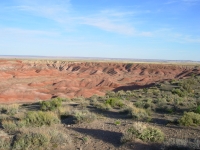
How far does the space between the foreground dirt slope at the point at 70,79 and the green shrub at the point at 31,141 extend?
26.4 metres

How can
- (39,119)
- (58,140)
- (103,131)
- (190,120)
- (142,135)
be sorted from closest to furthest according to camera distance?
(58,140) < (142,135) < (103,131) < (190,120) < (39,119)

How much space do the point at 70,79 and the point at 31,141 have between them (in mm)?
51053

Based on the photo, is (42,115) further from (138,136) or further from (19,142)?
(138,136)

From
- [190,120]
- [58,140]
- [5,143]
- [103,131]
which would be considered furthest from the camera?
[190,120]

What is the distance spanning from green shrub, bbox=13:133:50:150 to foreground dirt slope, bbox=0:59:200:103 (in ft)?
86.6

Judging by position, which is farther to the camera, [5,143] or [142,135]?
[142,135]

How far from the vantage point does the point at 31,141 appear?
7.67m

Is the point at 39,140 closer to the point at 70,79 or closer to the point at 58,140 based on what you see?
the point at 58,140

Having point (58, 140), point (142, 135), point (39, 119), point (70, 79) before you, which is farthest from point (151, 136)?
point (70, 79)

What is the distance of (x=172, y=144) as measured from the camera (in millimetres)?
7273

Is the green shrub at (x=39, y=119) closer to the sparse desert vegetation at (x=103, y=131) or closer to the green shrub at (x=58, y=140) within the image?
the sparse desert vegetation at (x=103, y=131)

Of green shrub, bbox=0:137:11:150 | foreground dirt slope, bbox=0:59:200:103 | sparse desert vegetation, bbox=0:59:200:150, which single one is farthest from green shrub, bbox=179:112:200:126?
foreground dirt slope, bbox=0:59:200:103

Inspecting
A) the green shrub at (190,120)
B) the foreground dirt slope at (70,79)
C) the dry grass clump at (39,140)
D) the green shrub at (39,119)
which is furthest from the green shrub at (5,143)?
the foreground dirt slope at (70,79)

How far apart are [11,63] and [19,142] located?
272 feet
